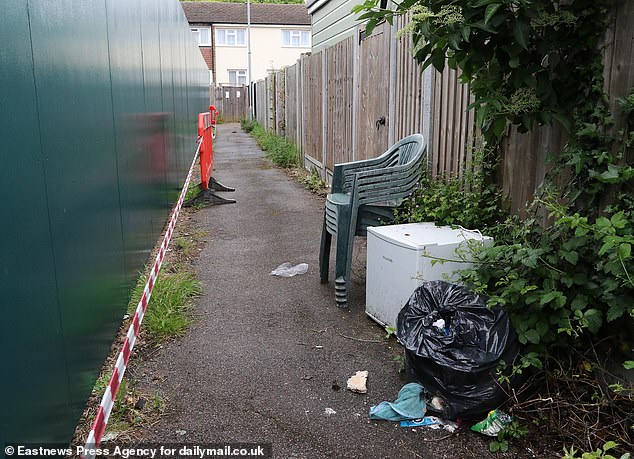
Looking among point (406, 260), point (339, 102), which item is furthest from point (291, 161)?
point (406, 260)

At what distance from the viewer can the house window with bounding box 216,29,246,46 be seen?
38750 millimetres

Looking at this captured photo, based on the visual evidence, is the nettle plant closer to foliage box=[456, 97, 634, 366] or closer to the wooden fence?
foliage box=[456, 97, 634, 366]

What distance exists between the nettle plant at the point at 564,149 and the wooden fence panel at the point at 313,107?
23.0 feet

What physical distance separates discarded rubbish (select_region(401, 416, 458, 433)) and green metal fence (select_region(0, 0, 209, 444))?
1591 millimetres

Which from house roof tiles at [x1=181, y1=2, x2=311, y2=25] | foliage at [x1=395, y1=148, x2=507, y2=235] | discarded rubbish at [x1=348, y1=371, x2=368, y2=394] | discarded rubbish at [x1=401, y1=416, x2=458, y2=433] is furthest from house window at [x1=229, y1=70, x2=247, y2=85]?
discarded rubbish at [x1=401, y1=416, x2=458, y2=433]

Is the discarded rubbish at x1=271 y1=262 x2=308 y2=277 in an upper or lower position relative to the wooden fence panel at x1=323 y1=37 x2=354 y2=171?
lower

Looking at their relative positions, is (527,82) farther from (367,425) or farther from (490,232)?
(367,425)

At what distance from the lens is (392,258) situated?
3770 mm

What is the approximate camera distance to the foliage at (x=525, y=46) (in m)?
2.81

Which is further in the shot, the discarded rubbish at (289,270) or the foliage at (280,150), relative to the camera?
the foliage at (280,150)

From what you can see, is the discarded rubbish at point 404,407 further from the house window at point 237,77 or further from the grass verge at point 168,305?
the house window at point 237,77

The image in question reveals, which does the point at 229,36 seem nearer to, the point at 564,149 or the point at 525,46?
the point at 564,149

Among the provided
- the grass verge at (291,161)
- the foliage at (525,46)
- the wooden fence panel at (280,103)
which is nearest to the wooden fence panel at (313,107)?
the grass verge at (291,161)

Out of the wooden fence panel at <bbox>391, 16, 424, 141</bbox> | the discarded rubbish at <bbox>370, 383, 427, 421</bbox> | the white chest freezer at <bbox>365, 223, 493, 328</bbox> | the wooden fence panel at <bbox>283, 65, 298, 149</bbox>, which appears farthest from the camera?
the wooden fence panel at <bbox>283, 65, 298, 149</bbox>
